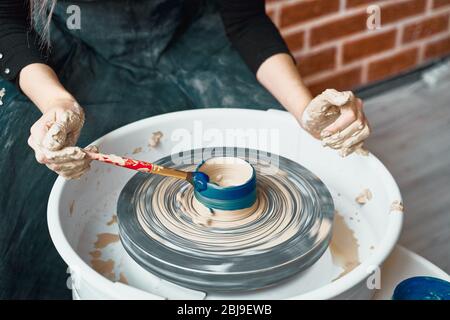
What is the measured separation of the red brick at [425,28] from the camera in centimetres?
271

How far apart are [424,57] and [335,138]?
5.88 feet

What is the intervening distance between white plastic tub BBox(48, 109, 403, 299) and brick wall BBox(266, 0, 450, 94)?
98 cm

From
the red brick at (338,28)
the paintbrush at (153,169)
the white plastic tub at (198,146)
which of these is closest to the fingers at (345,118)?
the white plastic tub at (198,146)

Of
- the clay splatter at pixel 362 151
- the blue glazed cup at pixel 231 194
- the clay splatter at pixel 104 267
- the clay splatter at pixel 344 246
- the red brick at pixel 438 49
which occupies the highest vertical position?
the blue glazed cup at pixel 231 194

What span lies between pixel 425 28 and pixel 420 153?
0.68m

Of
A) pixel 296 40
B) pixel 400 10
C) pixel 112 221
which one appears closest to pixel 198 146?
pixel 112 221

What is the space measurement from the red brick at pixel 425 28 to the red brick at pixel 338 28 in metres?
0.28

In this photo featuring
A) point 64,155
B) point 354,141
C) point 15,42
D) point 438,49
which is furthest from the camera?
point 438,49

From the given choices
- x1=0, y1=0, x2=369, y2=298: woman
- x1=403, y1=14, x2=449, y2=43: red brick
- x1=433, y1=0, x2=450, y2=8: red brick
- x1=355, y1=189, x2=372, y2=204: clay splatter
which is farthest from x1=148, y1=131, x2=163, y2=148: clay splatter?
x1=433, y1=0, x2=450, y2=8: red brick

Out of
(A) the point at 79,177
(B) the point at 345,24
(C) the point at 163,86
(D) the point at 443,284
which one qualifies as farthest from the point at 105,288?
(B) the point at 345,24

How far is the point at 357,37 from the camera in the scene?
8.34 ft

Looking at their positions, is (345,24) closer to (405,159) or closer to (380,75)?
(380,75)

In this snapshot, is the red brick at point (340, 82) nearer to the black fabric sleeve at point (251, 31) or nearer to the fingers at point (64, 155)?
the black fabric sleeve at point (251, 31)

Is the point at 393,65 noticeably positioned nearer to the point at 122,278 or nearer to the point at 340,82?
the point at 340,82
